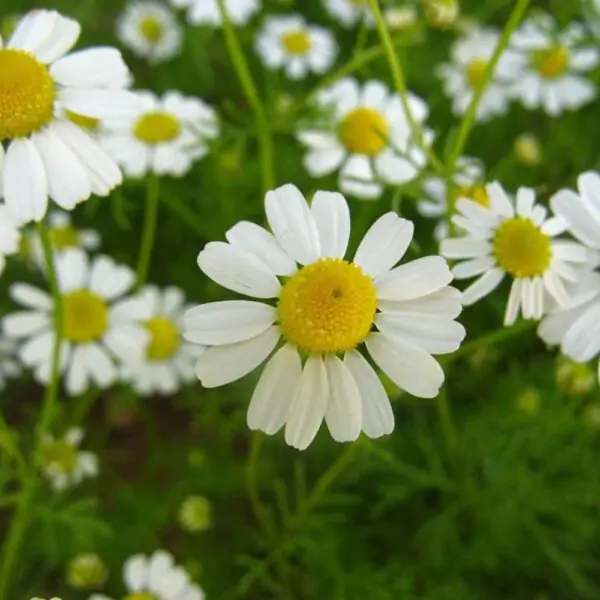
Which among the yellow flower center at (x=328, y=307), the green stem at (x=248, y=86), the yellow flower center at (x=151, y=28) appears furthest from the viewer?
the yellow flower center at (x=151, y=28)

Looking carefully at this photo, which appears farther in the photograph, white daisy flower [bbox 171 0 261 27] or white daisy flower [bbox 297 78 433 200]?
white daisy flower [bbox 171 0 261 27]

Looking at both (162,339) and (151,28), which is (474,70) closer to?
(151,28)

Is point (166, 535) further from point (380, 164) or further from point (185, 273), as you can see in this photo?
point (380, 164)

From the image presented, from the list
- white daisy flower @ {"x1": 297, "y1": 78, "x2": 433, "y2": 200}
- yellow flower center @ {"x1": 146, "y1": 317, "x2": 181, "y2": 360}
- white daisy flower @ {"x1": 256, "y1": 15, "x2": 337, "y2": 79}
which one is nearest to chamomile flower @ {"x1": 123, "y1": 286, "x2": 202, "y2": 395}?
yellow flower center @ {"x1": 146, "y1": 317, "x2": 181, "y2": 360}

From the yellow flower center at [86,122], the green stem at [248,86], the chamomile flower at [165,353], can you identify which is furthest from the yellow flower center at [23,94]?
the chamomile flower at [165,353]

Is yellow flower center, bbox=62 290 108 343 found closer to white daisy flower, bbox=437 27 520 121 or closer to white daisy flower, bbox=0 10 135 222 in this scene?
white daisy flower, bbox=0 10 135 222

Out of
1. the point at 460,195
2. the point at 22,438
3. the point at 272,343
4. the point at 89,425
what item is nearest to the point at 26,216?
the point at 272,343

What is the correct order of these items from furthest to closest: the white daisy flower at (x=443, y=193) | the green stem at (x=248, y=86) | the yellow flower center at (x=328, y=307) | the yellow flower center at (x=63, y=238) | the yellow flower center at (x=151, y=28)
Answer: the yellow flower center at (x=151, y=28)
the yellow flower center at (x=63, y=238)
the white daisy flower at (x=443, y=193)
the green stem at (x=248, y=86)
the yellow flower center at (x=328, y=307)

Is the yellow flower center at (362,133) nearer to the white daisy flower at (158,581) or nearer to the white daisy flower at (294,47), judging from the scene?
the white daisy flower at (294,47)
